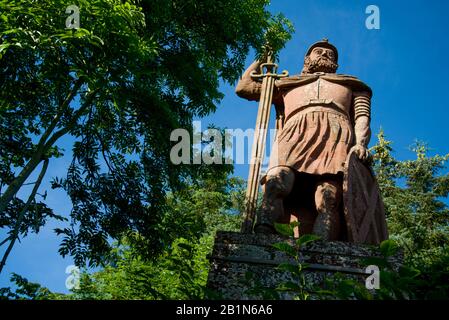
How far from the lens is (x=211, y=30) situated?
7250mm

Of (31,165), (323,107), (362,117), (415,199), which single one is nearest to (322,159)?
(323,107)

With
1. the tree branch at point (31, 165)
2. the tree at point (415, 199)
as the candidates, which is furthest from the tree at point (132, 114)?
the tree at point (415, 199)

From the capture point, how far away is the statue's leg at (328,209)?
529cm

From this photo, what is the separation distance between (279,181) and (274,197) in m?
0.18

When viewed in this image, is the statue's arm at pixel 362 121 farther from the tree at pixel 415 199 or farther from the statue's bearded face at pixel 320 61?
the tree at pixel 415 199

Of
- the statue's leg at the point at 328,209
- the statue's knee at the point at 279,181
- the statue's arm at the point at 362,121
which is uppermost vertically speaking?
the statue's arm at the point at 362,121

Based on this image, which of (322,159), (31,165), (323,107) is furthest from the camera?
(323,107)

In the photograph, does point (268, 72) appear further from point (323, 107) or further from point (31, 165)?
point (31, 165)

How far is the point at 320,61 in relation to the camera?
22.3ft

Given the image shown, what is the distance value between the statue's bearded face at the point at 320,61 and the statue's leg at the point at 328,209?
1.79 m

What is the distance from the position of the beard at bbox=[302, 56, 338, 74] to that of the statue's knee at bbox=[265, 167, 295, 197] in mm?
1746

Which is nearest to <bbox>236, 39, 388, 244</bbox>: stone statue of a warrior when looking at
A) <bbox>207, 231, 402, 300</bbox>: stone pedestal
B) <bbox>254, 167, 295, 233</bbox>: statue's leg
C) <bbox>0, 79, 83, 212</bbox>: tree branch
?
<bbox>254, 167, 295, 233</bbox>: statue's leg

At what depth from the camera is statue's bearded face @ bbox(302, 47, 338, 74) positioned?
6777mm
